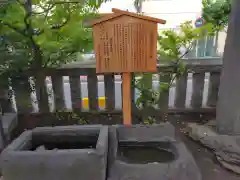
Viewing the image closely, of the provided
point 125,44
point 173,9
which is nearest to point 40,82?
point 125,44

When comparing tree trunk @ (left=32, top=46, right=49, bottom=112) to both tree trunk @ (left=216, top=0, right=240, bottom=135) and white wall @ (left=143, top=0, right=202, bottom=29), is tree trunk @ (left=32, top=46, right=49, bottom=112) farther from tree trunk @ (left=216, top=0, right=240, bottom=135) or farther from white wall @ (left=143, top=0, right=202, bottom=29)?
white wall @ (left=143, top=0, right=202, bottom=29)

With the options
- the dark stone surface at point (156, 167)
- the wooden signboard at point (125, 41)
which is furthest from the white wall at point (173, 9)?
the dark stone surface at point (156, 167)

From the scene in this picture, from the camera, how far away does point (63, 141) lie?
2.36 m

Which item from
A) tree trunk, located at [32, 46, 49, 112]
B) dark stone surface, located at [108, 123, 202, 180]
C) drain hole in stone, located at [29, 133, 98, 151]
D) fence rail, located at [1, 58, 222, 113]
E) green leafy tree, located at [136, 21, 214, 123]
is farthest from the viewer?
fence rail, located at [1, 58, 222, 113]

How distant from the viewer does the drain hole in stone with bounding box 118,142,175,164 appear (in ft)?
7.51

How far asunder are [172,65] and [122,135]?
4.72ft

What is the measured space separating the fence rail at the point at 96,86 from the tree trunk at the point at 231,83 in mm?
589

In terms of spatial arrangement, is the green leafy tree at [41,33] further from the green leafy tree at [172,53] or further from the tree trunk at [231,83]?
the tree trunk at [231,83]

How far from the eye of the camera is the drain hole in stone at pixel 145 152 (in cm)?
229

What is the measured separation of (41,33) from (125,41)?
1193 mm

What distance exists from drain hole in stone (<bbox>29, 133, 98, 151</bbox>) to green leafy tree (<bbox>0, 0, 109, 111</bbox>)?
1085 mm

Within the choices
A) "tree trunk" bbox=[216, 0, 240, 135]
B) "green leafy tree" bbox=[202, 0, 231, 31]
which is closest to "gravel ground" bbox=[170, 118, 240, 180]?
"tree trunk" bbox=[216, 0, 240, 135]

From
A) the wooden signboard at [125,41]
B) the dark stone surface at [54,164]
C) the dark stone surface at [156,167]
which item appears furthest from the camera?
the wooden signboard at [125,41]

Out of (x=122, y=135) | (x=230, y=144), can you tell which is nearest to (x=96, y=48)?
(x=122, y=135)
